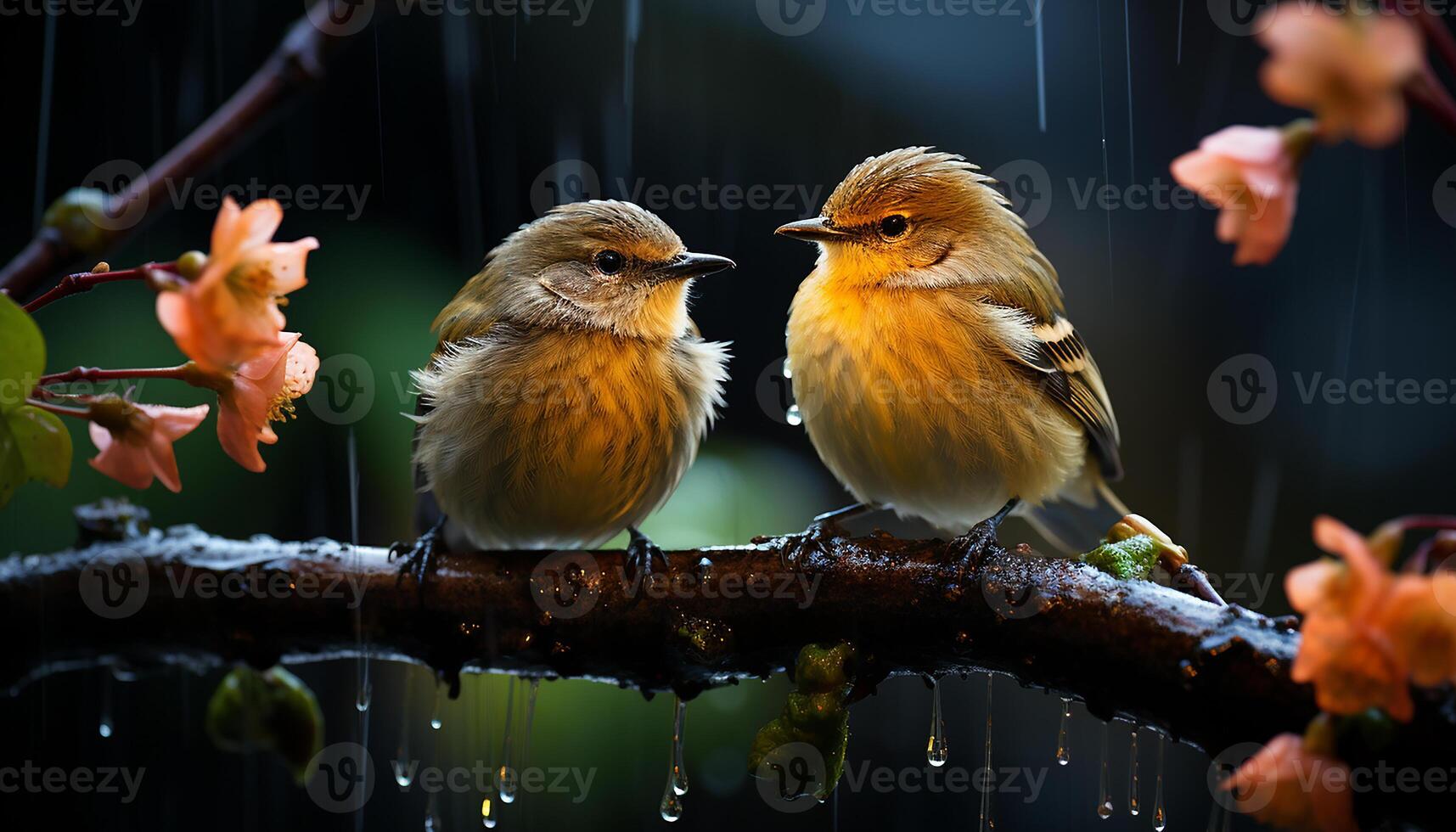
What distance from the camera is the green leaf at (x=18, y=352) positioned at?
982mm

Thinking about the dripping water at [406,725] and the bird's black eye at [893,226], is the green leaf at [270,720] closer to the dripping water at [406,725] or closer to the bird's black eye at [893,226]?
the dripping water at [406,725]

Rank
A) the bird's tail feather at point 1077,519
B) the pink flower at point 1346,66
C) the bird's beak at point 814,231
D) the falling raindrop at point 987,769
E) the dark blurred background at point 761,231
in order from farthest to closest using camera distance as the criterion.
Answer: the dark blurred background at point 761,231, the bird's tail feather at point 1077,519, the bird's beak at point 814,231, the falling raindrop at point 987,769, the pink flower at point 1346,66

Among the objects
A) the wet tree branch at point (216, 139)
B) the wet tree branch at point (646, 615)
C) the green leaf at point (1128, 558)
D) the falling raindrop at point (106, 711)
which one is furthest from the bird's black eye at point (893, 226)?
the falling raindrop at point (106, 711)

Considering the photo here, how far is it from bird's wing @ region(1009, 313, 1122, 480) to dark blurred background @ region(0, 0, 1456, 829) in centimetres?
78

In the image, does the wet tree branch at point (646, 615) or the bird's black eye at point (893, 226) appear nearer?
the wet tree branch at point (646, 615)

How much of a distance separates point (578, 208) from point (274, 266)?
1414 mm

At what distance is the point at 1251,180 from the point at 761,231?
2827 millimetres

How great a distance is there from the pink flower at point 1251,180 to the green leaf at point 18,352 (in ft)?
3.51

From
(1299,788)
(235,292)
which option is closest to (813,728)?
(1299,788)

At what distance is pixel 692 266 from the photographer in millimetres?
2250

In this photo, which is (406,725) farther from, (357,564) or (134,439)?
(134,439)

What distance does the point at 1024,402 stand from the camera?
85.5 inches

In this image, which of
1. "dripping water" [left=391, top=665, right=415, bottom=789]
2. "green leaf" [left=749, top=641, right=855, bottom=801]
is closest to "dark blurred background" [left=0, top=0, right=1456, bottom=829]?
"dripping water" [left=391, top=665, right=415, bottom=789]

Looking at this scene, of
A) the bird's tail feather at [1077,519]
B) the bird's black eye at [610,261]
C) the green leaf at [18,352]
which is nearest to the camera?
the green leaf at [18,352]
